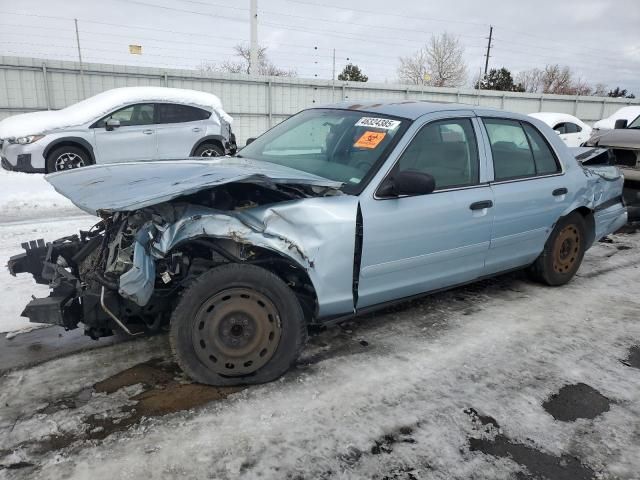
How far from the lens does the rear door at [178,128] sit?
10.3 m

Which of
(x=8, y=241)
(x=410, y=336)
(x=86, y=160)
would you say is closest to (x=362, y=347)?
(x=410, y=336)

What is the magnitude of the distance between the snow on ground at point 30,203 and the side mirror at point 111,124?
1.75 m

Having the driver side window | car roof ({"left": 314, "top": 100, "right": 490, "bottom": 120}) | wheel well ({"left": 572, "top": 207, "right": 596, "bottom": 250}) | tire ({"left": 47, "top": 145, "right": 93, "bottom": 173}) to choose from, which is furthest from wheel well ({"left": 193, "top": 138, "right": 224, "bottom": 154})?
wheel well ({"left": 572, "top": 207, "right": 596, "bottom": 250})

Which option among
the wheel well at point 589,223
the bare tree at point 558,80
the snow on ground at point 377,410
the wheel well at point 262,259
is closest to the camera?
the snow on ground at point 377,410

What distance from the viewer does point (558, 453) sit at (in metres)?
2.40

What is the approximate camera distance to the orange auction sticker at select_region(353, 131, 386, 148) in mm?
3447

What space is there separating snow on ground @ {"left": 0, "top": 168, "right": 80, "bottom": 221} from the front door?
5.63m

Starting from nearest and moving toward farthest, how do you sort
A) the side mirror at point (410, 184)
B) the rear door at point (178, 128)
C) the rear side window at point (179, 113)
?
the side mirror at point (410, 184)
the rear door at point (178, 128)
the rear side window at point (179, 113)

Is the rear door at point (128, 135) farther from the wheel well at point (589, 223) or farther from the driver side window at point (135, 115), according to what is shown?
the wheel well at point (589, 223)

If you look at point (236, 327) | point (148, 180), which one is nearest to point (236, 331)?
point (236, 327)

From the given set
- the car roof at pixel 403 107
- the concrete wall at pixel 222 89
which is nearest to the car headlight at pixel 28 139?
the concrete wall at pixel 222 89

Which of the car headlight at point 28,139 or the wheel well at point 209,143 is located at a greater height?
the car headlight at point 28,139

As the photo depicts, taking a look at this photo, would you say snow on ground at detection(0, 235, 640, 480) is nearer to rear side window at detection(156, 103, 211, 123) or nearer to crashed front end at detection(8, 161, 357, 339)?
crashed front end at detection(8, 161, 357, 339)

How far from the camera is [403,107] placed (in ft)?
Result: 12.4
